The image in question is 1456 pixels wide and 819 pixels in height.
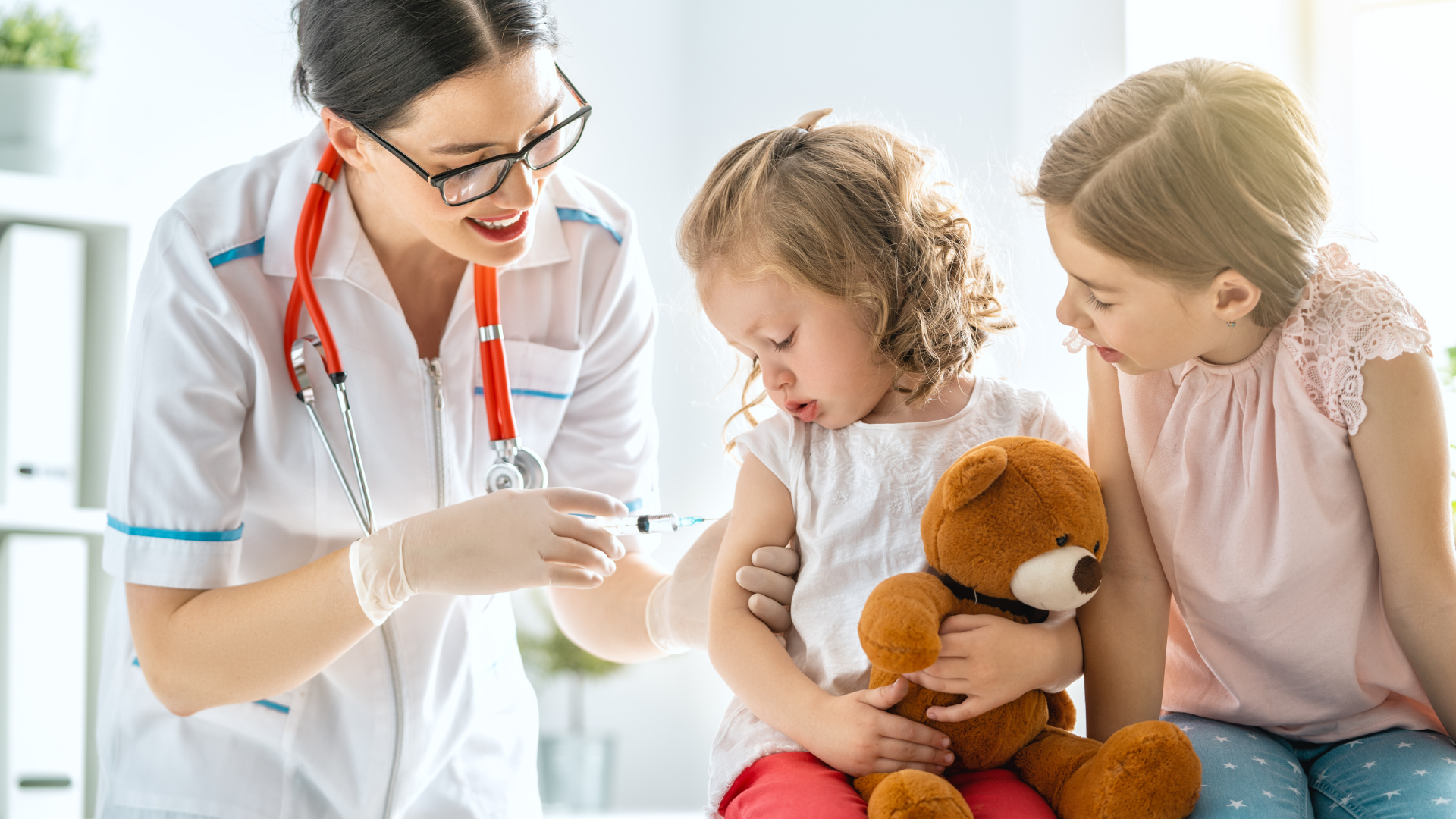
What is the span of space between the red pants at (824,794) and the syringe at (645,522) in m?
0.34

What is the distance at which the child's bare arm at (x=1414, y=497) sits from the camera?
3.59 ft

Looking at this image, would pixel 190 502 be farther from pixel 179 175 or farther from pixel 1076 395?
pixel 1076 395

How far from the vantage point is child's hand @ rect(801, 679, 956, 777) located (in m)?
1.07

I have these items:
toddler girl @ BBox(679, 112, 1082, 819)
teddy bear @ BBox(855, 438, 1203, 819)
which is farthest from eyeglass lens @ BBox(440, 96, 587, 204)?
teddy bear @ BBox(855, 438, 1203, 819)

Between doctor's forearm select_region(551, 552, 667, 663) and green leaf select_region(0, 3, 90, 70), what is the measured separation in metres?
1.58

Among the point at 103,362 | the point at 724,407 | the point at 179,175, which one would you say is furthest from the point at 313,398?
the point at 724,407

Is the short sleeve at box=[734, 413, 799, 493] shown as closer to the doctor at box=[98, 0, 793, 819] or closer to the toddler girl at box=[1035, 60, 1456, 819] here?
the doctor at box=[98, 0, 793, 819]

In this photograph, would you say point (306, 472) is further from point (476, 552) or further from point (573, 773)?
point (573, 773)

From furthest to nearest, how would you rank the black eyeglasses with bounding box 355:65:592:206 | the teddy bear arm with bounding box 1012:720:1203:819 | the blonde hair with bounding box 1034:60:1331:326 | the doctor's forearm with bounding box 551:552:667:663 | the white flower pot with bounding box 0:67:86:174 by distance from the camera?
1. the white flower pot with bounding box 0:67:86:174
2. the doctor's forearm with bounding box 551:552:667:663
3. the black eyeglasses with bounding box 355:65:592:206
4. the blonde hair with bounding box 1034:60:1331:326
5. the teddy bear arm with bounding box 1012:720:1203:819

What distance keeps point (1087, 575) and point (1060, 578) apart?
27mm

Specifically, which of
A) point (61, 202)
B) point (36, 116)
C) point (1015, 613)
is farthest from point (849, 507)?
point (36, 116)

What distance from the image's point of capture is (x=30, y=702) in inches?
81.8

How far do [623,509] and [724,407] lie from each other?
5.65ft

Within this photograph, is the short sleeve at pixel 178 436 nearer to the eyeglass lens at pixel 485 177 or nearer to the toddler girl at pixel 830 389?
the eyeglass lens at pixel 485 177
